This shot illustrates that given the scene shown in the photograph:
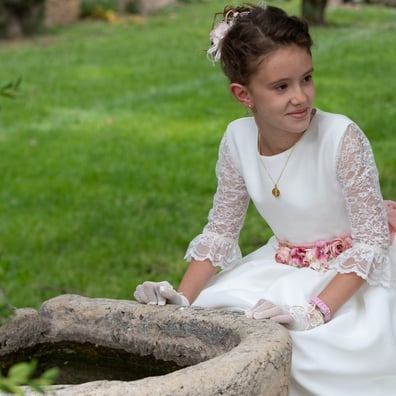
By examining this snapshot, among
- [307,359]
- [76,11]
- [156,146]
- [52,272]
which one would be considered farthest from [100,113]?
[76,11]

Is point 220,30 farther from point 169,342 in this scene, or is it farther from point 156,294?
point 169,342

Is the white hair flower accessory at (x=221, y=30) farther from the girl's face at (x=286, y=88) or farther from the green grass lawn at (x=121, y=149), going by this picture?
the green grass lawn at (x=121, y=149)

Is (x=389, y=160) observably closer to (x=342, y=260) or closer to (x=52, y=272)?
(x=52, y=272)

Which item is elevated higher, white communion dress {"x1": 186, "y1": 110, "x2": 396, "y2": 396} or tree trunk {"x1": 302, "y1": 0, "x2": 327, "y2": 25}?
white communion dress {"x1": 186, "y1": 110, "x2": 396, "y2": 396}

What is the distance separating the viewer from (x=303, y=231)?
9.77ft

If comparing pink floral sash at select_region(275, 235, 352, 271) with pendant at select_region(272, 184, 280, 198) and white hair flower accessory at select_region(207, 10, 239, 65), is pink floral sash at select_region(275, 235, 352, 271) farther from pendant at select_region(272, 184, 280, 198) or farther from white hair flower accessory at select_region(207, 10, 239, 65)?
white hair flower accessory at select_region(207, 10, 239, 65)

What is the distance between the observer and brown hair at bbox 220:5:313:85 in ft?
9.20

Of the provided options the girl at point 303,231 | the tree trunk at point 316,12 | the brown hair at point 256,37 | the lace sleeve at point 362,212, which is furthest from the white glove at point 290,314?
the tree trunk at point 316,12

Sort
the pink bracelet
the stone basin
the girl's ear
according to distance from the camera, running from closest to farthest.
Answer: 1. the stone basin
2. the pink bracelet
3. the girl's ear

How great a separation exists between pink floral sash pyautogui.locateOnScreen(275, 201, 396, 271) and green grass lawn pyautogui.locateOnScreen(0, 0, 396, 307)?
68 cm

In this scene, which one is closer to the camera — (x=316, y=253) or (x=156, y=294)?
(x=156, y=294)

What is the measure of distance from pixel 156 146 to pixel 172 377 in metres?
5.72

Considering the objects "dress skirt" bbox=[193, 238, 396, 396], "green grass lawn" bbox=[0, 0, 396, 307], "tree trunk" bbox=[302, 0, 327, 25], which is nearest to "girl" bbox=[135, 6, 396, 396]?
"dress skirt" bbox=[193, 238, 396, 396]

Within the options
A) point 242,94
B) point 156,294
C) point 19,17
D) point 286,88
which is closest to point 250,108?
point 242,94
